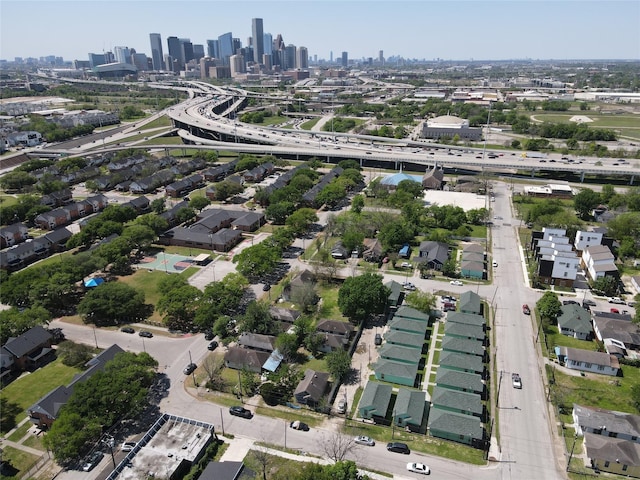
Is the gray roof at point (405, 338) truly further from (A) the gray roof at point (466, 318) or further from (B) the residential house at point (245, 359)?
(B) the residential house at point (245, 359)

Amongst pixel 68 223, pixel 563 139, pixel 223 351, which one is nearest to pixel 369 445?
pixel 223 351

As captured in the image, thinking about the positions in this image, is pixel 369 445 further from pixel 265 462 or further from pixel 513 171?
pixel 513 171

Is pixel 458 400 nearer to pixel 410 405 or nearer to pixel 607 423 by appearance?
pixel 410 405

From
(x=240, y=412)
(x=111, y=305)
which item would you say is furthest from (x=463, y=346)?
(x=111, y=305)

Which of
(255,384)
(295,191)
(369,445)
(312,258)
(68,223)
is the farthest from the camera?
(295,191)

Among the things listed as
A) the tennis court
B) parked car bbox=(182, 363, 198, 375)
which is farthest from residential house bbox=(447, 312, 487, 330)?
the tennis court

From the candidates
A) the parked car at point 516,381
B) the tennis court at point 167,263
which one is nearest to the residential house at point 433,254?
the parked car at point 516,381
